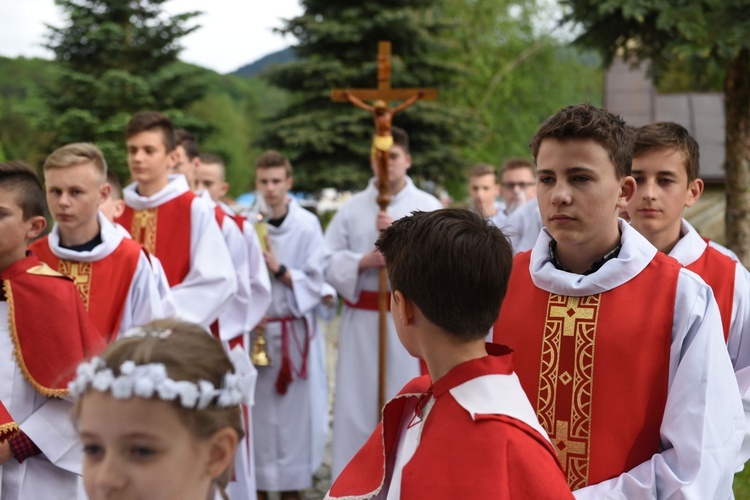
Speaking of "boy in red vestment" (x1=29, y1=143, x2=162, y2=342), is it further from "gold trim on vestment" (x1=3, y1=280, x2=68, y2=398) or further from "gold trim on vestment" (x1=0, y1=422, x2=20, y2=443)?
"gold trim on vestment" (x1=0, y1=422, x2=20, y2=443)

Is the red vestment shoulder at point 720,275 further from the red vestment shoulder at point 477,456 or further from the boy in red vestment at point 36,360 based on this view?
the boy in red vestment at point 36,360

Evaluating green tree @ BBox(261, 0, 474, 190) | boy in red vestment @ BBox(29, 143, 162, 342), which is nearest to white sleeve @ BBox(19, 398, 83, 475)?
boy in red vestment @ BBox(29, 143, 162, 342)

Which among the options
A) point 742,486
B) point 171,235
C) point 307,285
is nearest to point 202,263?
point 171,235

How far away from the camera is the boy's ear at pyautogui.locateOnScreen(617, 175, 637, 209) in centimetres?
313

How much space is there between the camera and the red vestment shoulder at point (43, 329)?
3.75 metres

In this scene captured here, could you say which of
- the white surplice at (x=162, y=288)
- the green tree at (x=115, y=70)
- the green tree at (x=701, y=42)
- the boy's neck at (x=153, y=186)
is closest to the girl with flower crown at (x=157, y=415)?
the white surplice at (x=162, y=288)

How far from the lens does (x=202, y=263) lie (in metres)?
6.23

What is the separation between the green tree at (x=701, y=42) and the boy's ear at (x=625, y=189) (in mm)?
7412

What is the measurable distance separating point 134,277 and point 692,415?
304 centimetres

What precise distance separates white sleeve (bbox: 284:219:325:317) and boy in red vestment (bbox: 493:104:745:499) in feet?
15.0

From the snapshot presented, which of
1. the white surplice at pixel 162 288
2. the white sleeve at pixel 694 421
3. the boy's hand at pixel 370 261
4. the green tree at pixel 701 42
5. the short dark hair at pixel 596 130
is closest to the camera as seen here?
the white sleeve at pixel 694 421

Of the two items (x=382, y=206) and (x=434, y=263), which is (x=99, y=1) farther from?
(x=434, y=263)

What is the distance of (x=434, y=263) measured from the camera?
2473 millimetres

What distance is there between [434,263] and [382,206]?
465 centimetres
